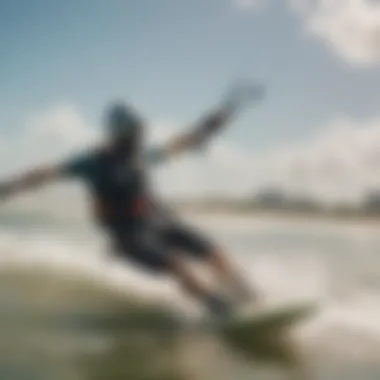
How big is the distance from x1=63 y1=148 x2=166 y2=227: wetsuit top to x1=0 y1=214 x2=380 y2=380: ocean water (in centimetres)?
5

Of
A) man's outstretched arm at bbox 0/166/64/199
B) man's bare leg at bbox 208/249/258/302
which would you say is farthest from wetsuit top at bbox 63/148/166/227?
man's bare leg at bbox 208/249/258/302

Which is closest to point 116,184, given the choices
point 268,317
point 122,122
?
point 122,122

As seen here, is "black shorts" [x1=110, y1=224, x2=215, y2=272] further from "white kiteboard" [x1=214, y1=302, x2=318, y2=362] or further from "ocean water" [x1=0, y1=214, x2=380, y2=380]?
"white kiteboard" [x1=214, y1=302, x2=318, y2=362]

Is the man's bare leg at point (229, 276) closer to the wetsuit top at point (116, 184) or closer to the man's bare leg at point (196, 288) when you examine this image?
the man's bare leg at point (196, 288)

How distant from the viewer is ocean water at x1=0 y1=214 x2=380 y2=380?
1.45 meters

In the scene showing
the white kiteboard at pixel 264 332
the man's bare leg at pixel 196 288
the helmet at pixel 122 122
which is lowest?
the white kiteboard at pixel 264 332

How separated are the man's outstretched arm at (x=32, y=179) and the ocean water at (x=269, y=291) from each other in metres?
0.06

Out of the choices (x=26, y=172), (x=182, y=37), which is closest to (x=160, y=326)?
(x=26, y=172)

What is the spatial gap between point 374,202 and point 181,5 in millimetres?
468

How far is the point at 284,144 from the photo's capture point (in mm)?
1516

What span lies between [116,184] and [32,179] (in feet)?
0.48

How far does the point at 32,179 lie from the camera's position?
1.51m

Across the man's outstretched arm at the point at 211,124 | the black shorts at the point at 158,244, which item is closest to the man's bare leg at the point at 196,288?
the black shorts at the point at 158,244

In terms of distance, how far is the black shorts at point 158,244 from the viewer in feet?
4.84
